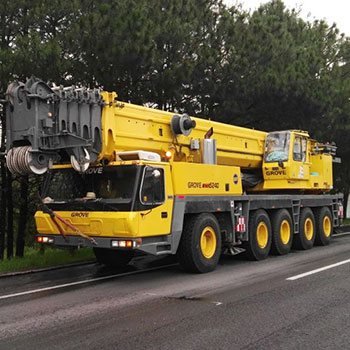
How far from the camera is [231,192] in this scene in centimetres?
1123

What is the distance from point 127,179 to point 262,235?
445cm

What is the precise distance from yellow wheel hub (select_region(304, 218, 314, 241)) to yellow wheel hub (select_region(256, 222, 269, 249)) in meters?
2.35

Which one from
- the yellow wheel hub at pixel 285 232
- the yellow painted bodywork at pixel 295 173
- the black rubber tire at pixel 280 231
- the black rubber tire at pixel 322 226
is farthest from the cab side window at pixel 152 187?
the black rubber tire at pixel 322 226

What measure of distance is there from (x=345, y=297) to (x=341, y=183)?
21107mm

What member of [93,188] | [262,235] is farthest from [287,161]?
[93,188]

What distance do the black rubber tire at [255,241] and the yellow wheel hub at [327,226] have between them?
3.77 meters

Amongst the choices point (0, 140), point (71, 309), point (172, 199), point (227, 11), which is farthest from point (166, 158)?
point (227, 11)

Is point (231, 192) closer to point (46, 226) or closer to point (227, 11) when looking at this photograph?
point (46, 226)

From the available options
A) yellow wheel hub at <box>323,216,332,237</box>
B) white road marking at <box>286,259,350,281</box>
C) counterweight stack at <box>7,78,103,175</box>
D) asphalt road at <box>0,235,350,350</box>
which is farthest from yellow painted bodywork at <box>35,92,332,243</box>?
yellow wheel hub at <box>323,216,332,237</box>

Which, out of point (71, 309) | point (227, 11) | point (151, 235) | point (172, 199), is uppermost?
point (227, 11)

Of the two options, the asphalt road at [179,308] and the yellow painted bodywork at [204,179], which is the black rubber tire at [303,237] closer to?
the asphalt road at [179,308]

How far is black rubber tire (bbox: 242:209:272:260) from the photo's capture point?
38.5 feet

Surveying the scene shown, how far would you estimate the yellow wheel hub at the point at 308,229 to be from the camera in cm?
1430

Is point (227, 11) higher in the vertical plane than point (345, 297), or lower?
higher
